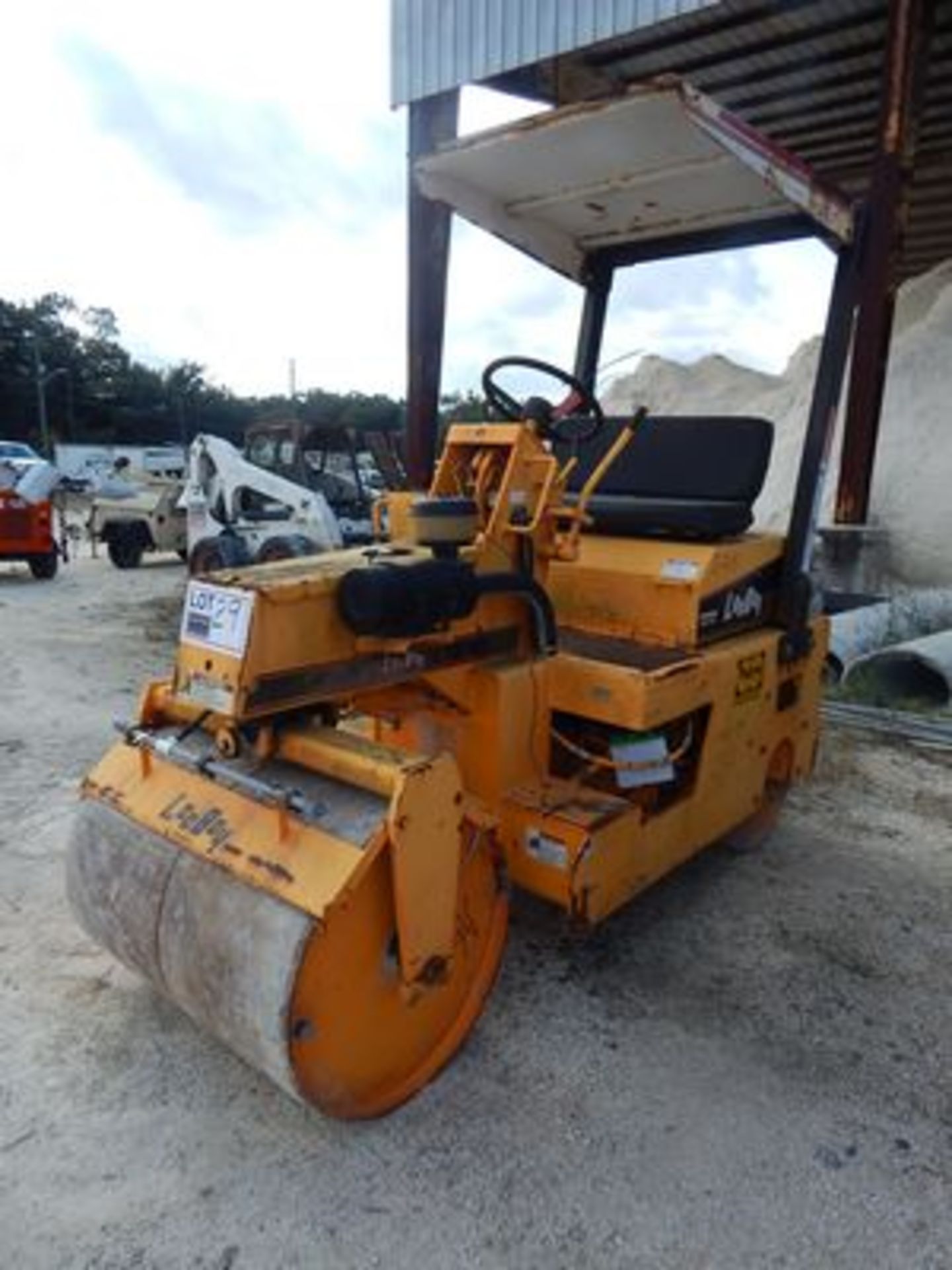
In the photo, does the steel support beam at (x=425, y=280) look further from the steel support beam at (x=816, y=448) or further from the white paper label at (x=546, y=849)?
the white paper label at (x=546, y=849)

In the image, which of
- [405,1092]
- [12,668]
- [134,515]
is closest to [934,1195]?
[405,1092]

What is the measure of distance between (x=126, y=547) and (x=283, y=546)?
189 inches

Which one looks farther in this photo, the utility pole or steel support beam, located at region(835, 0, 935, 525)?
the utility pole

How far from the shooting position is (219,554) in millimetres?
10648

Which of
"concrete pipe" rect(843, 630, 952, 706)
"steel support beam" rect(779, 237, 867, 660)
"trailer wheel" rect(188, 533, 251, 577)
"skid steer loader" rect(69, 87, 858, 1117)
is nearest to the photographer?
"skid steer loader" rect(69, 87, 858, 1117)

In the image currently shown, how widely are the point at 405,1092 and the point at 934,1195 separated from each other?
1.21 m

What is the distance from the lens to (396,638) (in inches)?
100.0

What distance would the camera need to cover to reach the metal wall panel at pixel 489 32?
6.95 m

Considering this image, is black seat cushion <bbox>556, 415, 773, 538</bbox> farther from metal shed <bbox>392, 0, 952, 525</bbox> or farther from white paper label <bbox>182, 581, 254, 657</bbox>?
metal shed <bbox>392, 0, 952, 525</bbox>

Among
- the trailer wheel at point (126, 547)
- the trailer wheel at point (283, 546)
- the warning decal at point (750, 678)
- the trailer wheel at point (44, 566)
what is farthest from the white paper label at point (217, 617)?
the trailer wheel at point (126, 547)

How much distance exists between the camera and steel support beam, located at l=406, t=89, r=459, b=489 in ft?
25.8

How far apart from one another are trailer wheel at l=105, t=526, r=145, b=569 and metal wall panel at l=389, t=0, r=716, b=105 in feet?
25.0

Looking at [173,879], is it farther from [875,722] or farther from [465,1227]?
[875,722]

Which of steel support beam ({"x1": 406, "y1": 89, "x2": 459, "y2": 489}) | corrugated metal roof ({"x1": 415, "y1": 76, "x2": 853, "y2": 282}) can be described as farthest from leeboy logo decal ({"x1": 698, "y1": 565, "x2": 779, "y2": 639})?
steel support beam ({"x1": 406, "y1": 89, "x2": 459, "y2": 489})
